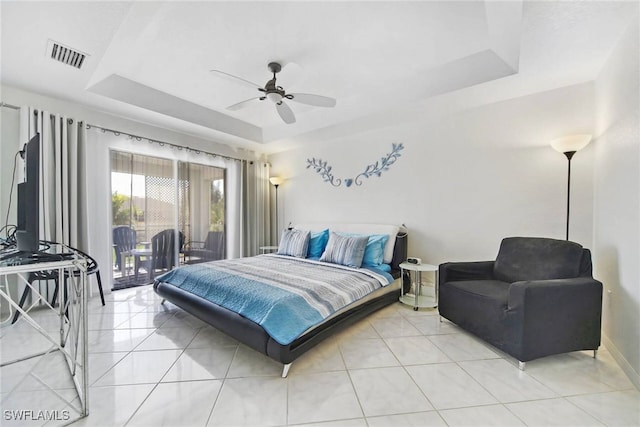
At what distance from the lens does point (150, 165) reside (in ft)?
13.4

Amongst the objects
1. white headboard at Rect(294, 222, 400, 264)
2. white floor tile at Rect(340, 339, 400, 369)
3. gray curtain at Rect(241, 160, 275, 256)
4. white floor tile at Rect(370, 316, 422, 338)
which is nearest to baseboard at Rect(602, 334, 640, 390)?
white floor tile at Rect(370, 316, 422, 338)

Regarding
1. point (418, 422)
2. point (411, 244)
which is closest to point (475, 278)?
point (411, 244)

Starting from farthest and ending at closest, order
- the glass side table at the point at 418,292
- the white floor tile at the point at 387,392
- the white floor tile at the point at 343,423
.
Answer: the glass side table at the point at 418,292, the white floor tile at the point at 387,392, the white floor tile at the point at 343,423

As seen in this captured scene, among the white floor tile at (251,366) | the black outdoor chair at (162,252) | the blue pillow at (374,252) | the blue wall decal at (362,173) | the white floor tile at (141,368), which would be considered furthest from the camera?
the black outdoor chair at (162,252)

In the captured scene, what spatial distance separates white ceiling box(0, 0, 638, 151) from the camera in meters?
1.92

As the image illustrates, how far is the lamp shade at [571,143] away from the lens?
97.0 inches

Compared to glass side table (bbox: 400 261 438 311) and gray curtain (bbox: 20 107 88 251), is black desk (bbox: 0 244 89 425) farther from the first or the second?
glass side table (bbox: 400 261 438 311)

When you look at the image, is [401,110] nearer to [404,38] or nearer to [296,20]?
[404,38]

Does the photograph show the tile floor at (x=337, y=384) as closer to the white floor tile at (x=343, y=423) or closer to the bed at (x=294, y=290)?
the white floor tile at (x=343, y=423)

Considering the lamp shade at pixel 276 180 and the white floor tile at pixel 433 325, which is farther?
the lamp shade at pixel 276 180

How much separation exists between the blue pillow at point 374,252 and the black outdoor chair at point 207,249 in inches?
114

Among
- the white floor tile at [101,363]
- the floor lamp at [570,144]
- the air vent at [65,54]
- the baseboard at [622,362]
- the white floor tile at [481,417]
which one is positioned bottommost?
the white floor tile at [101,363]

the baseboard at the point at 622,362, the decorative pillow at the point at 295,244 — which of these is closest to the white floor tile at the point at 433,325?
the baseboard at the point at 622,362

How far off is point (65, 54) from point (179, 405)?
3022 mm
